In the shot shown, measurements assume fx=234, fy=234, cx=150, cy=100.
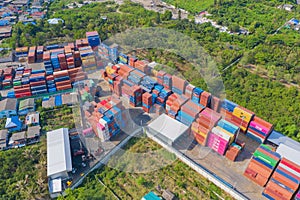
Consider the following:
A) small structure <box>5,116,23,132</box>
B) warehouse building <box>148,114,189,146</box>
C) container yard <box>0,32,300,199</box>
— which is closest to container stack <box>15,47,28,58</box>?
container yard <box>0,32,300,199</box>

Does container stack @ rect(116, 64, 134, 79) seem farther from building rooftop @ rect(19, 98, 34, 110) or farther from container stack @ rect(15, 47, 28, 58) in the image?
container stack @ rect(15, 47, 28, 58)

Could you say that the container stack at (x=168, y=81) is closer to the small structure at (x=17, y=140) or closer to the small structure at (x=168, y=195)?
the small structure at (x=168, y=195)

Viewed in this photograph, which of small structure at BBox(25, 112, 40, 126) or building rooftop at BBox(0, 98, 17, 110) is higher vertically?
building rooftop at BBox(0, 98, 17, 110)

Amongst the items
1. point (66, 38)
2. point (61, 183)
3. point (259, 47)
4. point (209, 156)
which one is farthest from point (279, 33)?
point (61, 183)

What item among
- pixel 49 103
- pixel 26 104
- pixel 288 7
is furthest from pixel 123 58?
pixel 288 7

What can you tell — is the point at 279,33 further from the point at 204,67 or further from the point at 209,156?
the point at 209,156

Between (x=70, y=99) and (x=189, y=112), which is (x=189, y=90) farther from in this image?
(x=70, y=99)
